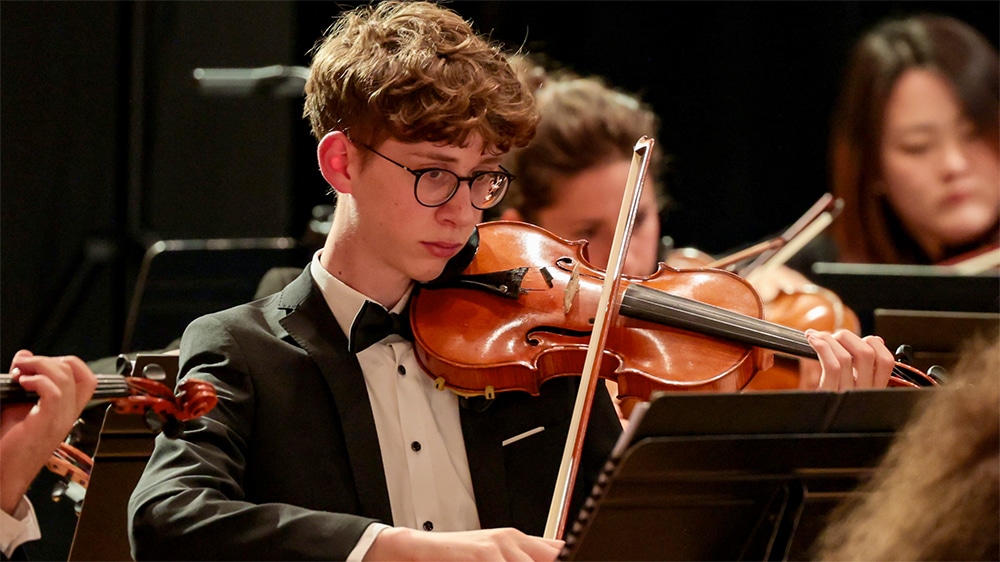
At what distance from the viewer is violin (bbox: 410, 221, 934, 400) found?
165 centimetres

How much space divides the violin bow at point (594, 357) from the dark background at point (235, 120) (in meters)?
2.13

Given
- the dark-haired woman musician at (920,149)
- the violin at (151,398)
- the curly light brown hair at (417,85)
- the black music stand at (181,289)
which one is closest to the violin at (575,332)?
the curly light brown hair at (417,85)

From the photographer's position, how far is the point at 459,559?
53.5 inches

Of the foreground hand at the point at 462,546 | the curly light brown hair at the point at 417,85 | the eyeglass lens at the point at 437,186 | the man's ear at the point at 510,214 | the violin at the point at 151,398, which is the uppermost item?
the curly light brown hair at the point at 417,85

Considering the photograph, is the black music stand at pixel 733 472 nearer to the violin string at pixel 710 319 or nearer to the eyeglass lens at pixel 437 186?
the violin string at pixel 710 319

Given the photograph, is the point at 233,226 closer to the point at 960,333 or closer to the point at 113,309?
the point at 113,309

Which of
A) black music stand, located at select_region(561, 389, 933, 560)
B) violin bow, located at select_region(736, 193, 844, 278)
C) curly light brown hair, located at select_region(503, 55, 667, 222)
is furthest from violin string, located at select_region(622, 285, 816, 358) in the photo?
violin bow, located at select_region(736, 193, 844, 278)

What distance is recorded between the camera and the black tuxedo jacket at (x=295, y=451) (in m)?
1.40

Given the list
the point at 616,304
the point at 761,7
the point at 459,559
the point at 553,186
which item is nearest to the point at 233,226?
the point at 553,186

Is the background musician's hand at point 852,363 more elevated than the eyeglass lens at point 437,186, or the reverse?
the eyeglass lens at point 437,186

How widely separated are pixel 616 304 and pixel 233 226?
2317mm

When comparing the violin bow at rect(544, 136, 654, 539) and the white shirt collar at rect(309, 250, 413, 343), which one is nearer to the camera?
the violin bow at rect(544, 136, 654, 539)

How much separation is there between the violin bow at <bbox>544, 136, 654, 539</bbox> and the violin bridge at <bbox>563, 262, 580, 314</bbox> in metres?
0.05

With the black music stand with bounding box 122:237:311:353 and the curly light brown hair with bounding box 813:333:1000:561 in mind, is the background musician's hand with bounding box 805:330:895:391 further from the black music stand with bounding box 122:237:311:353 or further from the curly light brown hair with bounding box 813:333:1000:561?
the black music stand with bounding box 122:237:311:353
